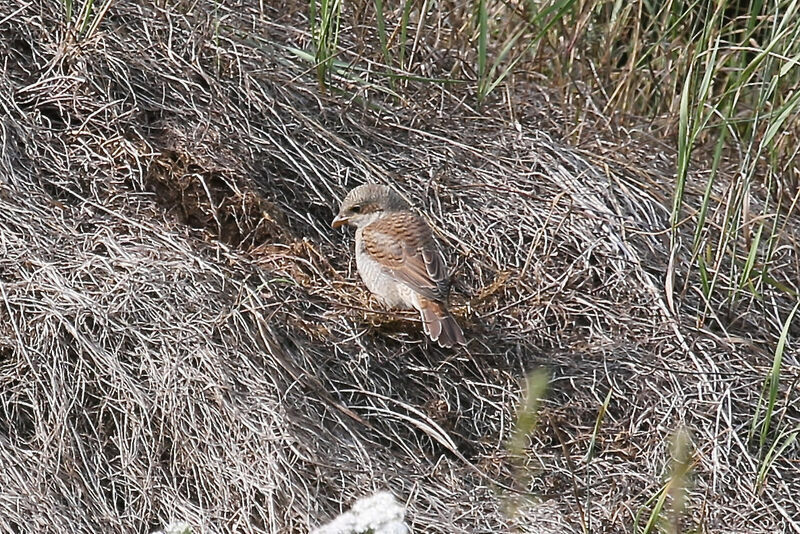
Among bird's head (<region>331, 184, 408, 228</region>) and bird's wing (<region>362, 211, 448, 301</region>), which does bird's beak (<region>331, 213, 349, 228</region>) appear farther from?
bird's wing (<region>362, 211, 448, 301</region>)

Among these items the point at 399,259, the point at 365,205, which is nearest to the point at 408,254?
the point at 399,259

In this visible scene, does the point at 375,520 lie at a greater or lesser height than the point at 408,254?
greater

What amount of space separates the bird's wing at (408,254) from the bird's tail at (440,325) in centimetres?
A: 5

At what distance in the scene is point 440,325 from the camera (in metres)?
4.33

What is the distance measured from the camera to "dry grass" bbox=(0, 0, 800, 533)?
3.88 m

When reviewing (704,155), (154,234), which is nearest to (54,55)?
(154,234)

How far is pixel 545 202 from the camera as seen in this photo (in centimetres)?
505

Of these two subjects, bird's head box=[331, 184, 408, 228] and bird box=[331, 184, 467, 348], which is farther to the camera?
bird's head box=[331, 184, 408, 228]

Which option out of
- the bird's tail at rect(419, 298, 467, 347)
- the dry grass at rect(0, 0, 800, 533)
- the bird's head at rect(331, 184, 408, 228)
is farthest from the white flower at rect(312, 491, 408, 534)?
the bird's head at rect(331, 184, 408, 228)

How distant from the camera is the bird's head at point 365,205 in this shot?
475cm

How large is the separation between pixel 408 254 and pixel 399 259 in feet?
0.20

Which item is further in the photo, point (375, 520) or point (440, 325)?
point (440, 325)

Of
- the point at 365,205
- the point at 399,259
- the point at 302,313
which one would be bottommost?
the point at 302,313

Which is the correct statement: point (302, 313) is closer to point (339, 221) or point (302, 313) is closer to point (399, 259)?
point (399, 259)
